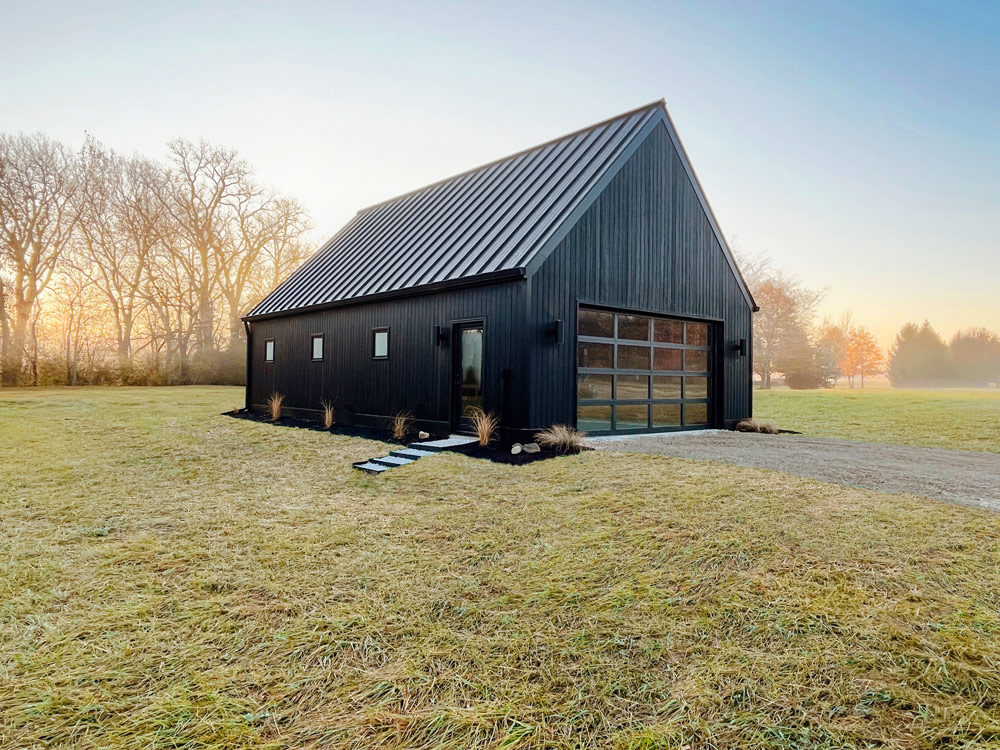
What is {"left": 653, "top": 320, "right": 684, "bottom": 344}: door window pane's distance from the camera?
11.5 metres

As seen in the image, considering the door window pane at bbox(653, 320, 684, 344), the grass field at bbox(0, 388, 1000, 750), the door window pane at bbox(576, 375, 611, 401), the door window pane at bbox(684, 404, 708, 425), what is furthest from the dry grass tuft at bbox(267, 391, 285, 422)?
the door window pane at bbox(684, 404, 708, 425)

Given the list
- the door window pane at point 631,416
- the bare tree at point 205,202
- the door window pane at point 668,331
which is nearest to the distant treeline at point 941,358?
the door window pane at point 668,331

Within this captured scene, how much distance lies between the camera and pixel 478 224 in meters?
11.5

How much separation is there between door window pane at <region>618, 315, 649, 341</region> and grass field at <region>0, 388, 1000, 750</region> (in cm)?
524

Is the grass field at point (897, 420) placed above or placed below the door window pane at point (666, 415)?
below

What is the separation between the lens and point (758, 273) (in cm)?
3516

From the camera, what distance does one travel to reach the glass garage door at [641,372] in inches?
400

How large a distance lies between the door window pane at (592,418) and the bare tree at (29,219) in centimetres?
2973

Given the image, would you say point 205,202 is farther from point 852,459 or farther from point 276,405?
point 852,459

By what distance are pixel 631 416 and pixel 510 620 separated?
8302mm

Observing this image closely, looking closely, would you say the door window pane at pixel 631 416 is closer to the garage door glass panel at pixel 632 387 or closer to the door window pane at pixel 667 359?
the garage door glass panel at pixel 632 387

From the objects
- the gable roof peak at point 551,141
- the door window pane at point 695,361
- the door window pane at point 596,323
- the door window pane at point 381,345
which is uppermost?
the gable roof peak at point 551,141

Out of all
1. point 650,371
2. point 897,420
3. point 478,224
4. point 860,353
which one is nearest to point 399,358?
point 478,224

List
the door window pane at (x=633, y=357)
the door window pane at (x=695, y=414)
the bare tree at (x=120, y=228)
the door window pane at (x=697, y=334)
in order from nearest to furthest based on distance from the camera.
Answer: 1. the door window pane at (x=633, y=357)
2. the door window pane at (x=695, y=414)
3. the door window pane at (x=697, y=334)
4. the bare tree at (x=120, y=228)
